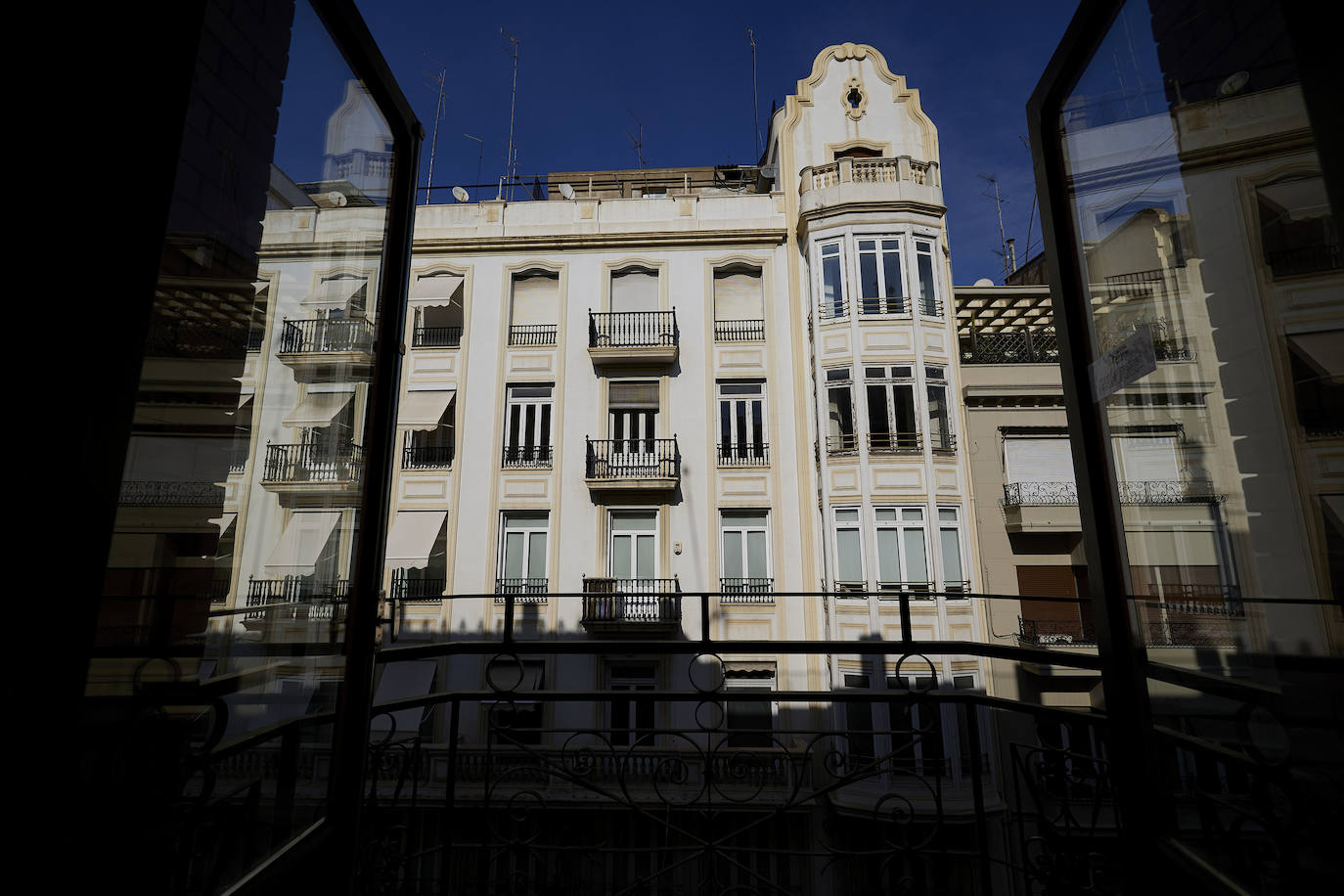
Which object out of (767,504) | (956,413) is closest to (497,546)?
(767,504)

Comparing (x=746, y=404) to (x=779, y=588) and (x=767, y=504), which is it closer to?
(x=767, y=504)

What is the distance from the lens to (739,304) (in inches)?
411

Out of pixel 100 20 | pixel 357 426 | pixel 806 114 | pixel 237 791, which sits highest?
pixel 806 114

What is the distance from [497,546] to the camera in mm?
9578

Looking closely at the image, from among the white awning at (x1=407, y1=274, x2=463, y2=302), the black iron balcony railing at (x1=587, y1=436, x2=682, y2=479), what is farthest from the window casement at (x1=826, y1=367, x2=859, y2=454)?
the white awning at (x1=407, y1=274, x2=463, y2=302)

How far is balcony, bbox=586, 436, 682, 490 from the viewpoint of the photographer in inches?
372

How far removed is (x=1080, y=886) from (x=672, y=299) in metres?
9.29

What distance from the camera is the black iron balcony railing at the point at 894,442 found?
9.01 meters

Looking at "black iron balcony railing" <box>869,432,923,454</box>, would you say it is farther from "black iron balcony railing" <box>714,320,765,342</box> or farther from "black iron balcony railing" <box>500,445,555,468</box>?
"black iron balcony railing" <box>500,445,555,468</box>

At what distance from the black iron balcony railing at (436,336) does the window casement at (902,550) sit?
263 inches

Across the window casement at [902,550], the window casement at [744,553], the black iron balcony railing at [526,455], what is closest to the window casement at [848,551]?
the window casement at [902,550]

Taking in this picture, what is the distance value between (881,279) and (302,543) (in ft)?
30.6

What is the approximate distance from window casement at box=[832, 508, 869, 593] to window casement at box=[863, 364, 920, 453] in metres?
0.97

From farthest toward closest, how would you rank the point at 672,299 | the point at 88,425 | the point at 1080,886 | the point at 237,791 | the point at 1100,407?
the point at 672,299
the point at 1080,886
the point at 1100,407
the point at 237,791
the point at 88,425
